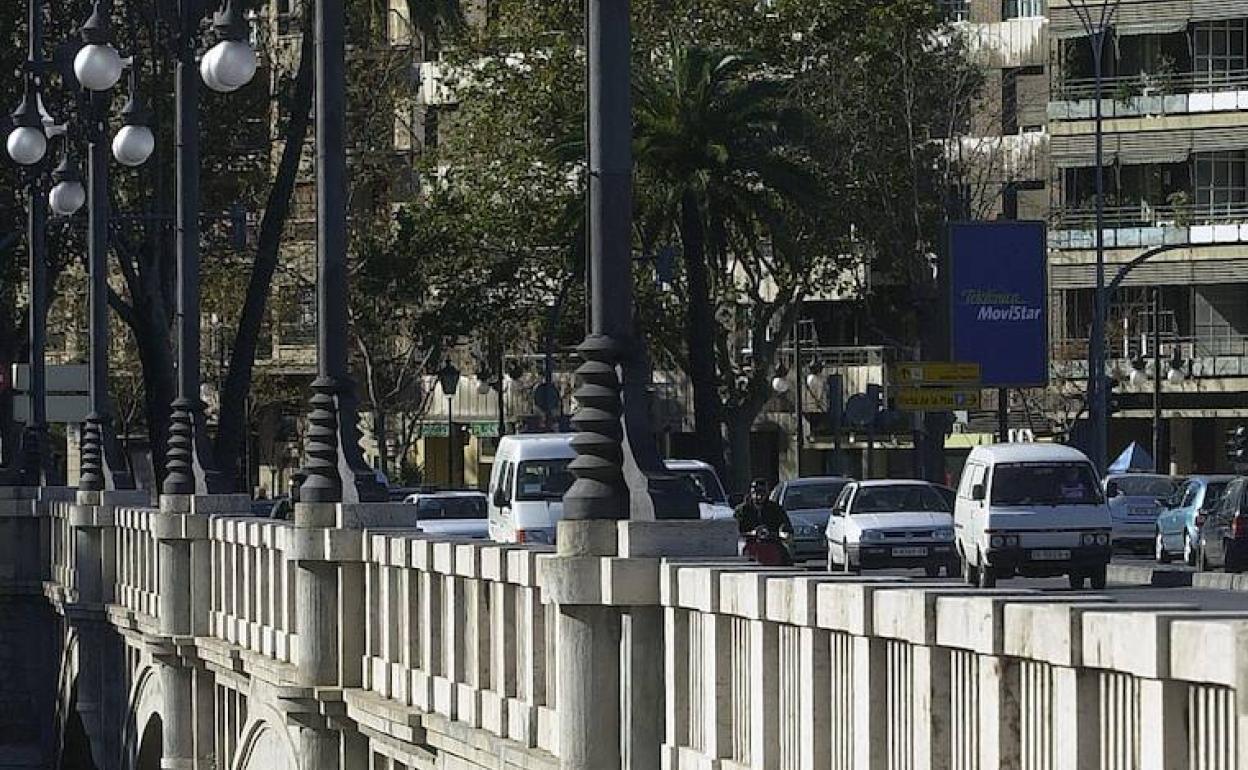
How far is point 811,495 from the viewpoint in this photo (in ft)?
177

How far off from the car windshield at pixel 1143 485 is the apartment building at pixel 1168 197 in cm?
2214

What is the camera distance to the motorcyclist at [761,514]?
35.9 metres

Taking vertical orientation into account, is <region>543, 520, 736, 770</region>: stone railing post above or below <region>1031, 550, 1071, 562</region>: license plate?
above

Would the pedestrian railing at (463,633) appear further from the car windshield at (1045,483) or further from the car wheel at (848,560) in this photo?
the car wheel at (848,560)

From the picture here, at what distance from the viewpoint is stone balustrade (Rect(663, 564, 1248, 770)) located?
1030 centimetres

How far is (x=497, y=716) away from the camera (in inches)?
780

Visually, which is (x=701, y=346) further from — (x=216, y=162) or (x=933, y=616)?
(x=933, y=616)

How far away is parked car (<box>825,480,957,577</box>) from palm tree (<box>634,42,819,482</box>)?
37.2 feet

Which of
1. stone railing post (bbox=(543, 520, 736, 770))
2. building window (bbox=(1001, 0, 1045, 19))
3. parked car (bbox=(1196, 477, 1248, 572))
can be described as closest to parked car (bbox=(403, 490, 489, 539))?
parked car (bbox=(1196, 477, 1248, 572))

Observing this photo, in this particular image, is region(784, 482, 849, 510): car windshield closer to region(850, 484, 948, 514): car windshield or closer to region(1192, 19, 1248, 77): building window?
region(850, 484, 948, 514): car windshield

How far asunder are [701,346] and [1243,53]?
26.7m

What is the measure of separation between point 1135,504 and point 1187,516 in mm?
6127

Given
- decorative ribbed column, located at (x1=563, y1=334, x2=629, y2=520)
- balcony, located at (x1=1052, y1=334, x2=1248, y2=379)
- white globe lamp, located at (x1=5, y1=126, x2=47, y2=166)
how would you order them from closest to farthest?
decorative ribbed column, located at (x1=563, y1=334, x2=629, y2=520), white globe lamp, located at (x1=5, y1=126, x2=47, y2=166), balcony, located at (x1=1052, y1=334, x2=1248, y2=379)

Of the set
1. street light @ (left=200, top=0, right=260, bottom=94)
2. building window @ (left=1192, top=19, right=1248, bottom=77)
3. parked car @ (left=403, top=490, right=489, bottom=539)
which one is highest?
building window @ (left=1192, top=19, right=1248, bottom=77)
